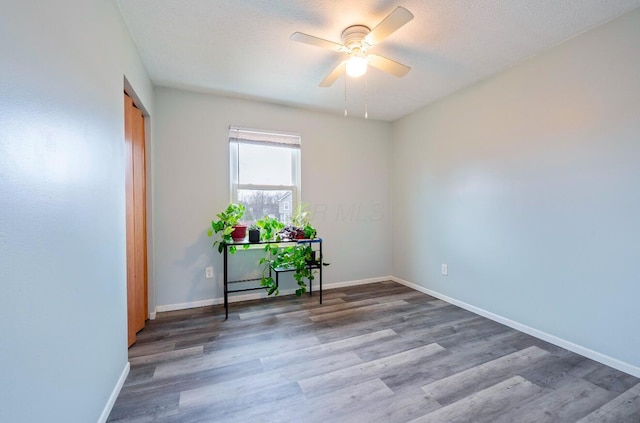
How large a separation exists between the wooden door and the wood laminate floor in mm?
257

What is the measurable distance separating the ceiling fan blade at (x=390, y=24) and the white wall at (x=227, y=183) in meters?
1.84

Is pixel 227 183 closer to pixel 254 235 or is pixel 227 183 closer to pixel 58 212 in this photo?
pixel 254 235

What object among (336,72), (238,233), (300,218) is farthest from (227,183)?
(336,72)

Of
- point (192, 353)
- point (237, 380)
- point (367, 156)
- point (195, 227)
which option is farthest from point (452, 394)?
point (367, 156)

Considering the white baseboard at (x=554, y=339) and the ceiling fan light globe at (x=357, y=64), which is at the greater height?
the ceiling fan light globe at (x=357, y=64)

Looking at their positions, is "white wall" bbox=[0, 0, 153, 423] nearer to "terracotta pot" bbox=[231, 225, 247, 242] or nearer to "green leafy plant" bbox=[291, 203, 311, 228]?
"terracotta pot" bbox=[231, 225, 247, 242]

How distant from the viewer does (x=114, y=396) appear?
158cm

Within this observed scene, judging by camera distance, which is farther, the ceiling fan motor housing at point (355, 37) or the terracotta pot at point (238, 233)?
the terracotta pot at point (238, 233)

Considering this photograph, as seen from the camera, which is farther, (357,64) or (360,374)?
(357,64)

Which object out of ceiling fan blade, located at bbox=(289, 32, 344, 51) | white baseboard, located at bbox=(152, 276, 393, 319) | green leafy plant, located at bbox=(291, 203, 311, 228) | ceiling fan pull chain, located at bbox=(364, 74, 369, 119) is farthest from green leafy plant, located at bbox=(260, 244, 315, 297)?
ceiling fan blade, located at bbox=(289, 32, 344, 51)

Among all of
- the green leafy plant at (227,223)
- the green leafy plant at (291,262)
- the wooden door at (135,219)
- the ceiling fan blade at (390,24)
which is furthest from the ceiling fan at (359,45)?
the green leafy plant at (291,262)

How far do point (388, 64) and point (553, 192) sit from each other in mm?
1730

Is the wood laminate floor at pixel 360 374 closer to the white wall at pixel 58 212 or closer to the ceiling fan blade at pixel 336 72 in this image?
the white wall at pixel 58 212

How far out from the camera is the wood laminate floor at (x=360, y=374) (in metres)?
1.52
